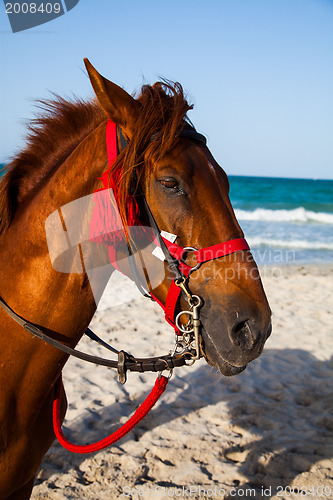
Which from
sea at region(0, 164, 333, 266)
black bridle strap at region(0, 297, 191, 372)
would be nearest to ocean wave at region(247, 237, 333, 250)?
sea at region(0, 164, 333, 266)

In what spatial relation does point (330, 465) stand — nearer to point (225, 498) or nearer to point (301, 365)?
point (225, 498)

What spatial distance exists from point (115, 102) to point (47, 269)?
0.75m

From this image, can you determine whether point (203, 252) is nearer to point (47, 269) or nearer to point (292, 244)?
point (47, 269)

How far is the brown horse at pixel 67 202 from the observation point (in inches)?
56.7

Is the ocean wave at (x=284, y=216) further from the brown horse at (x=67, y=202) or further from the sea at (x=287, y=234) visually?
the brown horse at (x=67, y=202)

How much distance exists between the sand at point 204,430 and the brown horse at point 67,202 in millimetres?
663

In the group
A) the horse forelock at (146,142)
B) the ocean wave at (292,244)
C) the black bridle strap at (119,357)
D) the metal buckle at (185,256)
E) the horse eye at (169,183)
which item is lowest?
the ocean wave at (292,244)

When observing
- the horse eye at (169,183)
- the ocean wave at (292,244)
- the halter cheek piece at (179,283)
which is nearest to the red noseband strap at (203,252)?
the halter cheek piece at (179,283)

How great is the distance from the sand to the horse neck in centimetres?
84

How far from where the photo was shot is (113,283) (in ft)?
26.9

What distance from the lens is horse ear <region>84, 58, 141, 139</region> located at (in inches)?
53.9

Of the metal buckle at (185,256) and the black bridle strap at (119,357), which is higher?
the metal buckle at (185,256)

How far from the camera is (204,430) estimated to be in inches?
141

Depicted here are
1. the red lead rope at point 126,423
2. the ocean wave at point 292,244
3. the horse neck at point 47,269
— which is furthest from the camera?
the ocean wave at point 292,244
